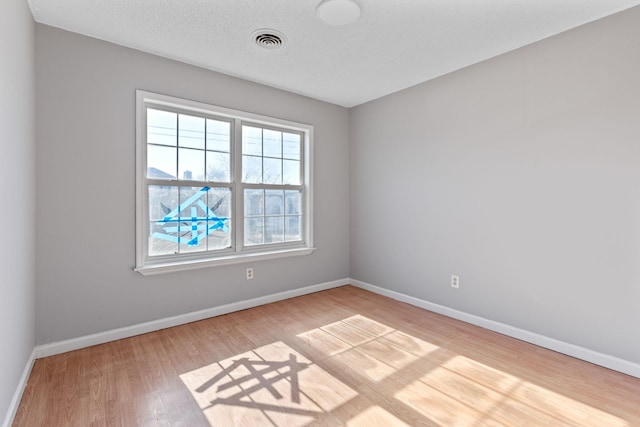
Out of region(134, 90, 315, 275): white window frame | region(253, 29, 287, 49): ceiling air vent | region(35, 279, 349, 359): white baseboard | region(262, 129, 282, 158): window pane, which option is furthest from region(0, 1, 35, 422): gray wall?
region(262, 129, 282, 158): window pane

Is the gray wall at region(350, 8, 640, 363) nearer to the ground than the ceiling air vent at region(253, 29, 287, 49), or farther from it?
nearer to the ground

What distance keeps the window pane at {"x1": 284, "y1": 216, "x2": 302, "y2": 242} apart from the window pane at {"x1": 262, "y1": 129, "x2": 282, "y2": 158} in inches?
31.8

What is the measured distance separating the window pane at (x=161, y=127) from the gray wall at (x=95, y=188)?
180 mm

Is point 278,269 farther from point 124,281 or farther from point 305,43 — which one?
point 305,43

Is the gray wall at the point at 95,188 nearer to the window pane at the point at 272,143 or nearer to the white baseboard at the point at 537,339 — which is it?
the window pane at the point at 272,143

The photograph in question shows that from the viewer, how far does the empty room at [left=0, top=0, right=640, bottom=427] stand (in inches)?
72.6

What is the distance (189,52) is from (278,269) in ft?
7.85

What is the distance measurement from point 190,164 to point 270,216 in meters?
1.07

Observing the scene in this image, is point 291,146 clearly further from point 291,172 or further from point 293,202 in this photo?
point 293,202

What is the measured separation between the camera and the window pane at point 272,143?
3602mm

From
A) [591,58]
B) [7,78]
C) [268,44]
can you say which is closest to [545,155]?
[591,58]

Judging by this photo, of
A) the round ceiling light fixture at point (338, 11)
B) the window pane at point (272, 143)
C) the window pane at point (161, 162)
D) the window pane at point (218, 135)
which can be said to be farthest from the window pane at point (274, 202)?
the round ceiling light fixture at point (338, 11)

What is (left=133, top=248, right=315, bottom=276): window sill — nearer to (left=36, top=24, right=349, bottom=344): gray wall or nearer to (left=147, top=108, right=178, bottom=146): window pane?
(left=36, top=24, right=349, bottom=344): gray wall

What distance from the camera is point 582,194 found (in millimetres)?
2289
